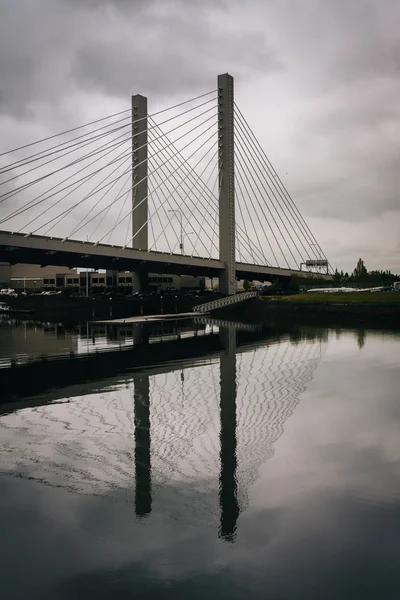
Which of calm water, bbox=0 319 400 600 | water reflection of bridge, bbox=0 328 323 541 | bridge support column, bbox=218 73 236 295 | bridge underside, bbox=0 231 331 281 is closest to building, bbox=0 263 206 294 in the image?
bridge underside, bbox=0 231 331 281

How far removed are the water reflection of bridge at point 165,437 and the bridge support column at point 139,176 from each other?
5532cm

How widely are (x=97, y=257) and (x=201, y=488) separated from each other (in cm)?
6295

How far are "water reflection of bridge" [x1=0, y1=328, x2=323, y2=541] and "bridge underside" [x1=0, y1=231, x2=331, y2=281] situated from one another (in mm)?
40830

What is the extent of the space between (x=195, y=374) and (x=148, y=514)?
13754 millimetres

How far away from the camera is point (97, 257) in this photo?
70.4 metres

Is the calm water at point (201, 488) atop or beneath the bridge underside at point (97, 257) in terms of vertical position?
beneath

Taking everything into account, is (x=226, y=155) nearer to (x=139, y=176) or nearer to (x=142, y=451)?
(x=139, y=176)

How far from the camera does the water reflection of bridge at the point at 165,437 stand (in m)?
9.59

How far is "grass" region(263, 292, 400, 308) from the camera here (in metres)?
59.7

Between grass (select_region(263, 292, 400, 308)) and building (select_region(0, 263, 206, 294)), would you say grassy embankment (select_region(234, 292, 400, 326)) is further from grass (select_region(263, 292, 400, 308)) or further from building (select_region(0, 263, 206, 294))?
building (select_region(0, 263, 206, 294))

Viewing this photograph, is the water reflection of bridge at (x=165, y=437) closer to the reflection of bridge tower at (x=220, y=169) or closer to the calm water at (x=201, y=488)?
the calm water at (x=201, y=488)

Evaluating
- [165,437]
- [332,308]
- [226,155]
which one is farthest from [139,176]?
[165,437]

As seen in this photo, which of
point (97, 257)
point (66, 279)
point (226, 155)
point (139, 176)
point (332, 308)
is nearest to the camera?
point (332, 308)

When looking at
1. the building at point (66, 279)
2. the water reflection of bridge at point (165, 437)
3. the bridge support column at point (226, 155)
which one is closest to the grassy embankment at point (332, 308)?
the bridge support column at point (226, 155)
